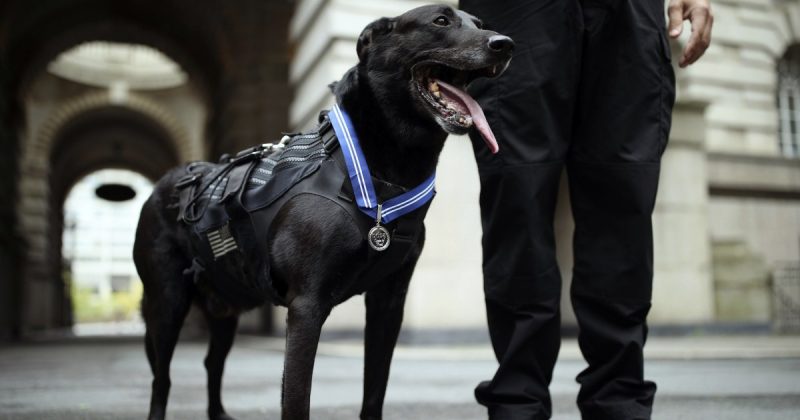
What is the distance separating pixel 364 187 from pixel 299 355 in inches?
22.3

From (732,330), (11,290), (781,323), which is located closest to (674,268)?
(732,330)

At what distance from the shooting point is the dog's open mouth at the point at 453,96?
2.51 meters

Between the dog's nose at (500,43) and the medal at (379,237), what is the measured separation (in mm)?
613

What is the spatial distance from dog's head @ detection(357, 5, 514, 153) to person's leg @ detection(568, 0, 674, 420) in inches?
19.9

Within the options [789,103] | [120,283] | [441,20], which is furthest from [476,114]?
[120,283]

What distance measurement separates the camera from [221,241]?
10.2 feet

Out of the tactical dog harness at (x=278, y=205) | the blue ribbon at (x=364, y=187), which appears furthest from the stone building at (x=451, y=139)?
the blue ribbon at (x=364, y=187)

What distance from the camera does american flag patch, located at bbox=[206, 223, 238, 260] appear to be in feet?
10.1

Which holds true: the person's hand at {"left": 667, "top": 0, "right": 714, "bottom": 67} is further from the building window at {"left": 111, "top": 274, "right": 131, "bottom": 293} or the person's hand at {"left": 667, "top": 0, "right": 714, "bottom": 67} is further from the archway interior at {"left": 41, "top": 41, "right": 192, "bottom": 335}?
the building window at {"left": 111, "top": 274, "right": 131, "bottom": 293}

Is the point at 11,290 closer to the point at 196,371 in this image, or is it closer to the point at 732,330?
the point at 196,371

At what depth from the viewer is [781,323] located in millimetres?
15039

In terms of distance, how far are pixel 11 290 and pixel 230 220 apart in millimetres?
21316

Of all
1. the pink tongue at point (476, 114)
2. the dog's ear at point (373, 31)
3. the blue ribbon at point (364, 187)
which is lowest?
the blue ribbon at point (364, 187)

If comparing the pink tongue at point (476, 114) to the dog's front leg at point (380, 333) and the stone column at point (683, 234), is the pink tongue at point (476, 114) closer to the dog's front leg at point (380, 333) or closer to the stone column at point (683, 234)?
the dog's front leg at point (380, 333)
